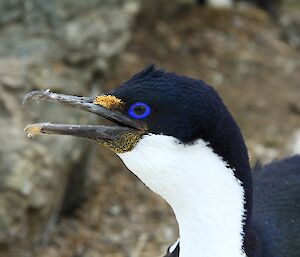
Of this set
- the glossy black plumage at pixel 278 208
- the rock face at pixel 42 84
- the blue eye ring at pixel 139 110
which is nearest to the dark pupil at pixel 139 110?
the blue eye ring at pixel 139 110

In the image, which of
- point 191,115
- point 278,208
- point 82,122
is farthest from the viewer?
point 82,122

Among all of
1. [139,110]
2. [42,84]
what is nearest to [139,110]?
[139,110]

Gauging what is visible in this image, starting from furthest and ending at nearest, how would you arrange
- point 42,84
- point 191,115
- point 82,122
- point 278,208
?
point 82,122, point 42,84, point 278,208, point 191,115

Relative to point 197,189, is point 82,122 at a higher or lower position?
lower

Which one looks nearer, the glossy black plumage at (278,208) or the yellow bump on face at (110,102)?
the yellow bump on face at (110,102)

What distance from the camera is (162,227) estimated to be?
4297 millimetres

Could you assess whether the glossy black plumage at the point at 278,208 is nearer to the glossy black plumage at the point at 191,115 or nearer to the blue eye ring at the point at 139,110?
the glossy black plumage at the point at 191,115

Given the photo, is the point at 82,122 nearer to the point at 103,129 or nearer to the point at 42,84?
the point at 42,84

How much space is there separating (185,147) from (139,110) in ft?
0.54

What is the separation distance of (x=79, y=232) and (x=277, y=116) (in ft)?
5.82

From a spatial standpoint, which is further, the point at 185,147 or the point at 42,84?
the point at 42,84

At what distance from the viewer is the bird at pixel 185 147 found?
209 cm

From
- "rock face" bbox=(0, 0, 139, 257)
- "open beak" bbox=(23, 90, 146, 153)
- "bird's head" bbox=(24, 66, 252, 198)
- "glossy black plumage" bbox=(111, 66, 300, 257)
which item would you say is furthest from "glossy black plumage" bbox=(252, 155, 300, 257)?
"rock face" bbox=(0, 0, 139, 257)

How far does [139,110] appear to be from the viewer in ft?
7.02
